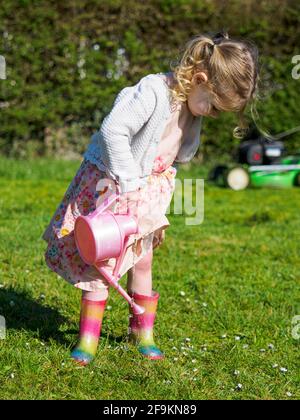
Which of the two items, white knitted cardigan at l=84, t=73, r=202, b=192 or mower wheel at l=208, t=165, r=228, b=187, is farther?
mower wheel at l=208, t=165, r=228, b=187

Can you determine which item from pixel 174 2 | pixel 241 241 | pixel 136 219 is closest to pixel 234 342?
pixel 136 219

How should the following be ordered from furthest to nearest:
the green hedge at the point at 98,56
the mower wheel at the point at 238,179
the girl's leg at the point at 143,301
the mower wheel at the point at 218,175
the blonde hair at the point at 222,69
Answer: the green hedge at the point at 98,56, the mower wheel at the point at 218,175, the mower wheel at the point at 238,179, the girl's leg at the point at 143,301, the blonde hair at the point at 222,69

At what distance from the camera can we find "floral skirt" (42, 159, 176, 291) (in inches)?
113

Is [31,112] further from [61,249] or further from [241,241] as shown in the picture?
[61,249]

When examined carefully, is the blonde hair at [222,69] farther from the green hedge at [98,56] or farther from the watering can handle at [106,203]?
the green hedge at [98,56]

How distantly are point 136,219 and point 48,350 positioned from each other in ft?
1.96

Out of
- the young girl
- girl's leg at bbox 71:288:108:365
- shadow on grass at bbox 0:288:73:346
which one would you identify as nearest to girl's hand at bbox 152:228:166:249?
the young girl

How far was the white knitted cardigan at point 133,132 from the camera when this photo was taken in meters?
2.70

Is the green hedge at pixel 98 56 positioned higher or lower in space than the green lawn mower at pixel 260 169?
higher

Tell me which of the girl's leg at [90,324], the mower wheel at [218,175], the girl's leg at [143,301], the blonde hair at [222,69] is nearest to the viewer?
the blonde hair at [222,69]

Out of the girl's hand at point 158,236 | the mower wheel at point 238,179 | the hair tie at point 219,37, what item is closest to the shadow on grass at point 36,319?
the girl's hand at point 158,236

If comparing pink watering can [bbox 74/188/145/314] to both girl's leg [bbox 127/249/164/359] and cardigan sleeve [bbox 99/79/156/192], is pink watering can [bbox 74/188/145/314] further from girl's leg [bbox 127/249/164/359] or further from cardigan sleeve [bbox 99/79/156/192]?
girl's leg [bbox 127/249/164/359]

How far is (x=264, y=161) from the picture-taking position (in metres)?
7.94

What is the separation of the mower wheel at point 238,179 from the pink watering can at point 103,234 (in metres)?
4.96
